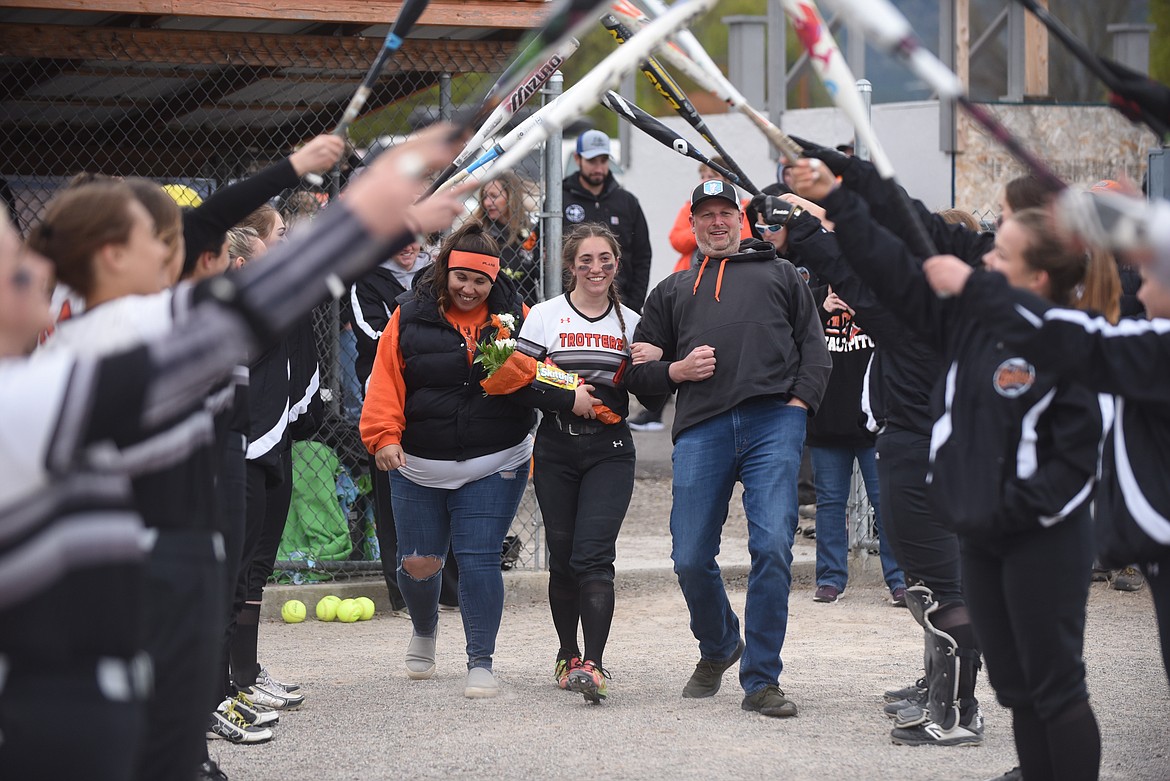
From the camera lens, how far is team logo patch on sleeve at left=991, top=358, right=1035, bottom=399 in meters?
3.58

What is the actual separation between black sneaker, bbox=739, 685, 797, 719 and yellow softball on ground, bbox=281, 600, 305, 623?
312 centimetres

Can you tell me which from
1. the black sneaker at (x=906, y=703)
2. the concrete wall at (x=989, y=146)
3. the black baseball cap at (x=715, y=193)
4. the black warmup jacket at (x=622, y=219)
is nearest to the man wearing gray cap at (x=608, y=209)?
the black warmup jacket at (x=622, y=219)

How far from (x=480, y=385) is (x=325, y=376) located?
2.58 metres

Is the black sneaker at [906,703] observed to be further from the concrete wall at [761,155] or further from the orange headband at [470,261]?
the concrete wall at [761,155]

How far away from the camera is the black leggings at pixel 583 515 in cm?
589

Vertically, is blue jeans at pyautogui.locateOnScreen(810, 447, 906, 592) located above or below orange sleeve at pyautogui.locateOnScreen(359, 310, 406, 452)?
below

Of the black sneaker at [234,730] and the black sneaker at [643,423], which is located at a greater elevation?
the black sneaker at [643,423]

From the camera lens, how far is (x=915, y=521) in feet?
16.6

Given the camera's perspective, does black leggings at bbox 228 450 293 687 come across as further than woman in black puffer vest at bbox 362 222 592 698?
No

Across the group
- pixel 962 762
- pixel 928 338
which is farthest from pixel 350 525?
pixel 928 338

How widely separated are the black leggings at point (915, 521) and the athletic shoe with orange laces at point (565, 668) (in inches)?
61.8

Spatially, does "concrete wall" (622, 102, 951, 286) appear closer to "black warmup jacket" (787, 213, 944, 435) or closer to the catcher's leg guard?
"black warmup jacket" (787, 213, 944, 435)

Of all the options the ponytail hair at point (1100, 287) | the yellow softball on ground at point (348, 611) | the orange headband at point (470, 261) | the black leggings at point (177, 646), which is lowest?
the yellow softball on ground at point (348, 611)

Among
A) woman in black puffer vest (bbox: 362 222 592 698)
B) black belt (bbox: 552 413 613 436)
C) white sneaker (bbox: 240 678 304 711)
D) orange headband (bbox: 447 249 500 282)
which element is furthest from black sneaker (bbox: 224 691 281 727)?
orange headband (bbox: 447 249 500 282)
